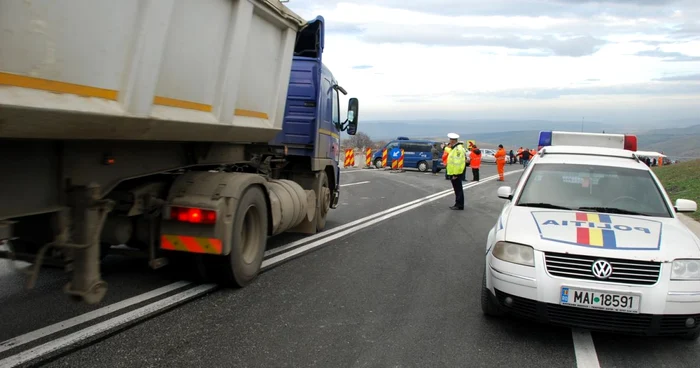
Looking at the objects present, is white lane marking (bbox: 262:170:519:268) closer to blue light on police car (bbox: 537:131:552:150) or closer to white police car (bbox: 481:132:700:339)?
white police car (bbox: 481:132:700:339)

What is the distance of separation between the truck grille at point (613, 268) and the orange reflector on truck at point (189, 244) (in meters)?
2.84

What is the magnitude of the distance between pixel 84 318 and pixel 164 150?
1532mm

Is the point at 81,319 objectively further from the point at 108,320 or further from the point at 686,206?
the point at 686,206

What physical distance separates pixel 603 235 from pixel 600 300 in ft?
2.02

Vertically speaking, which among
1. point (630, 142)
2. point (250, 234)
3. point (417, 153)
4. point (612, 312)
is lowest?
point (612, 312)

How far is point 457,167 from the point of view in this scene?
12.6 m

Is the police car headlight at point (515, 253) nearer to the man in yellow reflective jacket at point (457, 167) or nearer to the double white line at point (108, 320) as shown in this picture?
the double white line at point (108, 320)

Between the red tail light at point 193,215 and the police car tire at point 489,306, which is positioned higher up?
the red tail light at point 193,215

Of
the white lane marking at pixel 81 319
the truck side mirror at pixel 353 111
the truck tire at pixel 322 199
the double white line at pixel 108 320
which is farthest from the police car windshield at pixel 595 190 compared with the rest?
the truck side mirror at pixel 353 111

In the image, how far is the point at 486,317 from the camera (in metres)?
4.87

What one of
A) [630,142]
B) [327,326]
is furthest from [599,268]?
[630,142]

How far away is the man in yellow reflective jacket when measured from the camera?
1264cm

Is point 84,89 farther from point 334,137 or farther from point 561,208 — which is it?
point 334,137

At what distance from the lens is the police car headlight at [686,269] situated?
4008 mm
